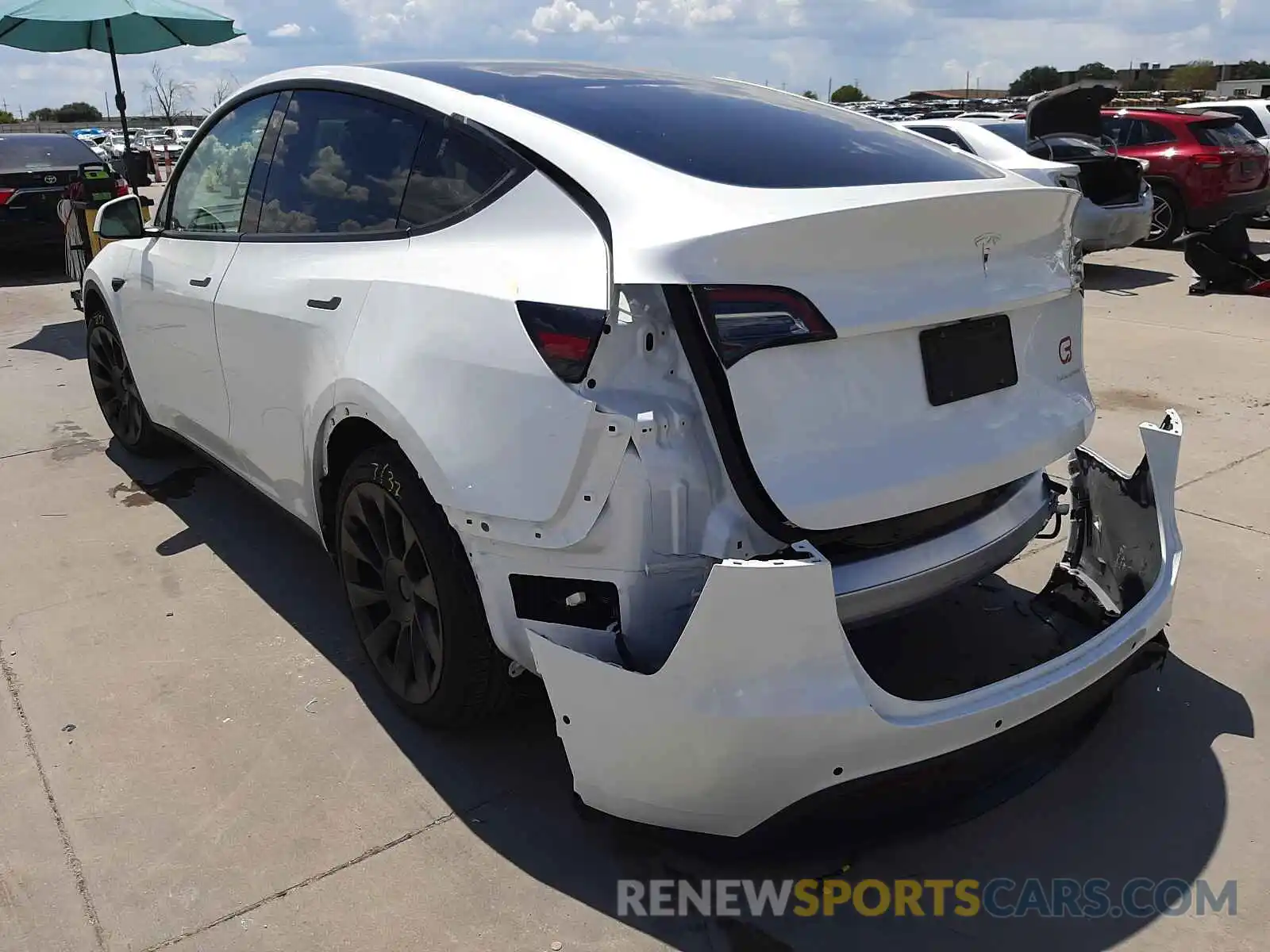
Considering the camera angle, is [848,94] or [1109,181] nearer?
[1109,181]

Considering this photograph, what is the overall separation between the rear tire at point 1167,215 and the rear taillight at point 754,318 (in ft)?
37.0

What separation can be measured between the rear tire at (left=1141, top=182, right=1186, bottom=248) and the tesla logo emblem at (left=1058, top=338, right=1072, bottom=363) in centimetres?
1036

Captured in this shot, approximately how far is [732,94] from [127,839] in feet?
8.50

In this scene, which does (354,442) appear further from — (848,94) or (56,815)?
(848,94)

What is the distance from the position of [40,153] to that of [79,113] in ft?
262

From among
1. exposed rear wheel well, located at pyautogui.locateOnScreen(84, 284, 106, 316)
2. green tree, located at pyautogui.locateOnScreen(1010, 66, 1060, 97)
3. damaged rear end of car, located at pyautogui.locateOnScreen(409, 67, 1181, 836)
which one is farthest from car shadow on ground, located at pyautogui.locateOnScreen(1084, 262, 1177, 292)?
green tree, located at pyautogui.locateOnScreen(1010, 66, 1060, 97)

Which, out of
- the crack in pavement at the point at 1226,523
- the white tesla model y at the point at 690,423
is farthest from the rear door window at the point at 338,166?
the crack in pavement at the point at 1226,523

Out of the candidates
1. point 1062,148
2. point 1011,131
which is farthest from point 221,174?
point 1011,131

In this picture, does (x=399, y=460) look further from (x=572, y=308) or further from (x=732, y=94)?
(x=732, y=94)

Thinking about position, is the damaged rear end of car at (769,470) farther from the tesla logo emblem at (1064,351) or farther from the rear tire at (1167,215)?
the rear tire at (1167,215)

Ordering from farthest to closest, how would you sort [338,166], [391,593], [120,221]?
[120,221], [338,166], [391,593]

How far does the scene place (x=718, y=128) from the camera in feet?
8.52

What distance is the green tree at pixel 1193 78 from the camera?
72875 millimetres

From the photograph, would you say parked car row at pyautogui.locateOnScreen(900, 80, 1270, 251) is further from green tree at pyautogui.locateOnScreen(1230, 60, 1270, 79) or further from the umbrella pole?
green tree at pyautogui.locateOnScreen(1230, 60, 1270, 79)
